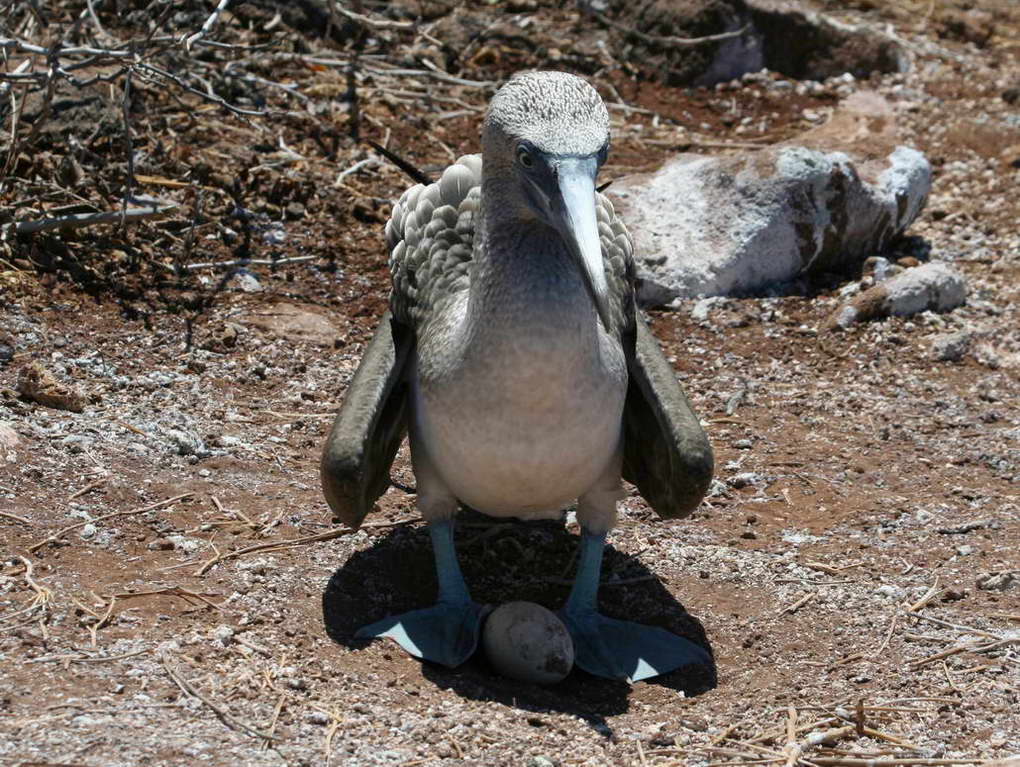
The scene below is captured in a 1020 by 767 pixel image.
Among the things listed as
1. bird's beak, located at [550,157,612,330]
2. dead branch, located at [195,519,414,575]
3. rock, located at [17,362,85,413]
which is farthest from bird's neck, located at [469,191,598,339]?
rock, located at [17,362,85,413]

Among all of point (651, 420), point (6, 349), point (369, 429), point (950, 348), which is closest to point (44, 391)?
point (6, 349)

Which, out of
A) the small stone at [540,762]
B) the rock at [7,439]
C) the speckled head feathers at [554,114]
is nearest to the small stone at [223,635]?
the small stone at [540,762]

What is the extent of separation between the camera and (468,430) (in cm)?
484

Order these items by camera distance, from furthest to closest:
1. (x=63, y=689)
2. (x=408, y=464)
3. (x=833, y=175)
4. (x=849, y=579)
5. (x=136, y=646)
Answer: (x=833, y=175) < (x=408, y=464) < (x=849, y=579) < (x=136, y=646) < (x=63, y=689)

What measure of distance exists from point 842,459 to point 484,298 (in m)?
2.58

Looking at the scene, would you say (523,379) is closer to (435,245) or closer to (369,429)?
(369,429)

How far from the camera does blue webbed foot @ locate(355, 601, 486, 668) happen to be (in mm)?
5012

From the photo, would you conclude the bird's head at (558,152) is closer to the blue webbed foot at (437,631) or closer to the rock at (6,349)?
the blue webbed foot at (437,631)

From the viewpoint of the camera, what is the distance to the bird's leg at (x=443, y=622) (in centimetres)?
503

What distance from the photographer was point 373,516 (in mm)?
6066

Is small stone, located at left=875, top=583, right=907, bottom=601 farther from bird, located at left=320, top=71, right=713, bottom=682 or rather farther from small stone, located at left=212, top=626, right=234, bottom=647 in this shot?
small stone, located at left=212, top=626, right=234, bottom=647

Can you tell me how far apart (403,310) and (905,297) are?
3.54 meters

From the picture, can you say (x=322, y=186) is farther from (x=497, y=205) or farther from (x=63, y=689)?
(x=63, y=689)

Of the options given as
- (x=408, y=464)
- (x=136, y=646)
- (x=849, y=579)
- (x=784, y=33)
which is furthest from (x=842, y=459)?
(x=784, y=33)
